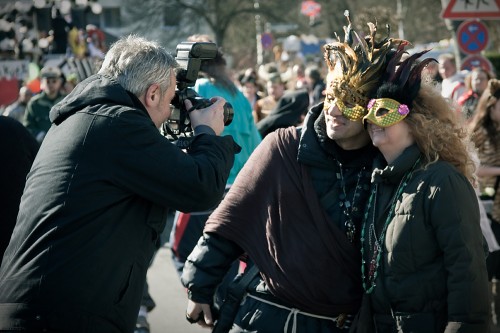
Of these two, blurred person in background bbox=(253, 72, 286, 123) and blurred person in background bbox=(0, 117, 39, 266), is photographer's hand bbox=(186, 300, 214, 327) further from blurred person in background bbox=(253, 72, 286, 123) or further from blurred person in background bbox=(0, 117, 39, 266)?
blurred person in background bbox=(253, 72, 286, 123)

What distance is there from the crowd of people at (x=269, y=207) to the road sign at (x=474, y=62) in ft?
30.1

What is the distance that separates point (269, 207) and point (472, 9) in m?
8.18

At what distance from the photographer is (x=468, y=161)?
3527 mm

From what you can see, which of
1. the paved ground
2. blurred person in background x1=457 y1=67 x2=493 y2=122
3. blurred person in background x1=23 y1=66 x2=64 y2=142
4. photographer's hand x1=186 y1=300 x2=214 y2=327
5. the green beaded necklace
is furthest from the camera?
blurred person in background x1=23 y1=66 x2=64 y2=142

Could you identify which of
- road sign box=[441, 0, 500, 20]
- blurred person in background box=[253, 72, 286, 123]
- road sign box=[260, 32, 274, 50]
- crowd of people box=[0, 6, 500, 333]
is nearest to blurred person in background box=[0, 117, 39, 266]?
crowd of people box=[0, 6, 500, 333]

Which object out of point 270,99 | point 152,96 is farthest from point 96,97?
point 270,99

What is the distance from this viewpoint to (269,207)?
145 inches

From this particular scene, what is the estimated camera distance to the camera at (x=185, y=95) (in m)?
3.53

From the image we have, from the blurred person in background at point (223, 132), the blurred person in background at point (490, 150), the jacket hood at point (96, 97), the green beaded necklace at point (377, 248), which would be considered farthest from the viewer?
the blurred person in background at point (490, 150)

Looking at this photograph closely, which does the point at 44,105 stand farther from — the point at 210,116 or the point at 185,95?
the point at 210,116

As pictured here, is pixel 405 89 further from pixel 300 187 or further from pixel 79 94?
pixel 79 94

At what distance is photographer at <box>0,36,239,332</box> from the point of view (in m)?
2.98

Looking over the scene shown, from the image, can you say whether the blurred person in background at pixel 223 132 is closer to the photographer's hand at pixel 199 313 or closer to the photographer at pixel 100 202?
the photographer's hand at pixel 199 313

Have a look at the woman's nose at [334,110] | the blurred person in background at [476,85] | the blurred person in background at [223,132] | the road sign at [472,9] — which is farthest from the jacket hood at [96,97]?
the road sign at [472,9]
